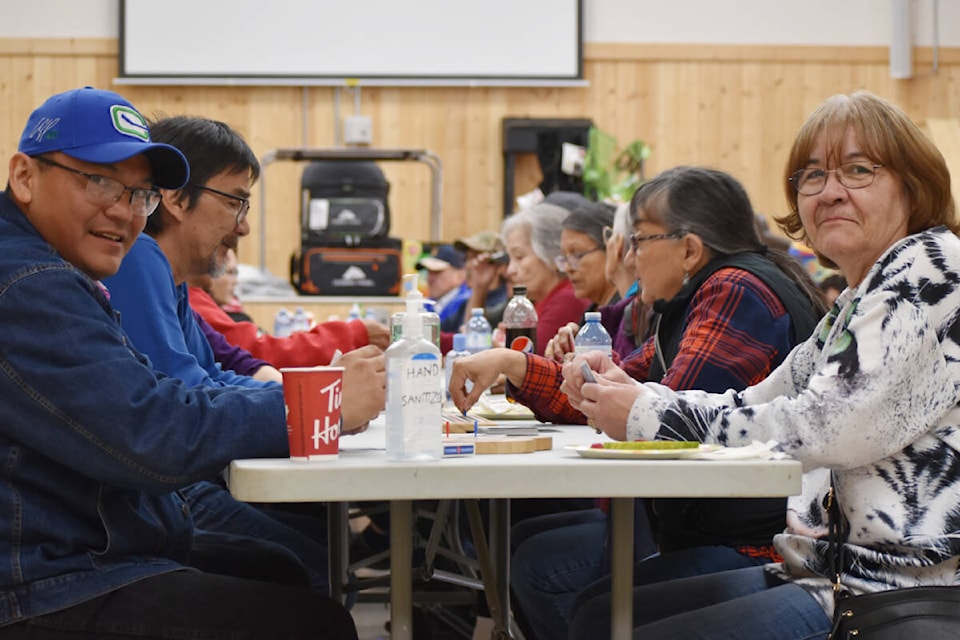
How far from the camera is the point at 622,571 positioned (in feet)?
4.99

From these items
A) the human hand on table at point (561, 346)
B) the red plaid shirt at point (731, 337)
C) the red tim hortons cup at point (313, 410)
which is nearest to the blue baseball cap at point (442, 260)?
the human hand on table at point (561, 346)

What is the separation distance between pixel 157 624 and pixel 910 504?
0.97 m

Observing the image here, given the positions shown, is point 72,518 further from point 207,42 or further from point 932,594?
point 207,42


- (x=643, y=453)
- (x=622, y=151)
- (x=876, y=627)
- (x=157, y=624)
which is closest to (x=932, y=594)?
(x=876, y=627)

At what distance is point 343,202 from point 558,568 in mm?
5024

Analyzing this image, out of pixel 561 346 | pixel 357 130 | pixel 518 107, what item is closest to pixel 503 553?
pixel 561 346

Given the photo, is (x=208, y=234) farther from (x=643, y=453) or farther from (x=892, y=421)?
(x=892, y=421)

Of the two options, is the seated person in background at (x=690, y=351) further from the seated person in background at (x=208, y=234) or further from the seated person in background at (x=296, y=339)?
the seated person in background at (x=296, y=339)

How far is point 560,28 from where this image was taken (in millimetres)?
8977

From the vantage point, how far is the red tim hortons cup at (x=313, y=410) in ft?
4.69

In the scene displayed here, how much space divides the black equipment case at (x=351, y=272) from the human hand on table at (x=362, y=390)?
528cm

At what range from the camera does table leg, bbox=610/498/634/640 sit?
4.94 feet

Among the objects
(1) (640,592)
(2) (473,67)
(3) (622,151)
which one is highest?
(2) (473,67)

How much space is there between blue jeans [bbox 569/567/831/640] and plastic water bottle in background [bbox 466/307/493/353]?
1.95 m
